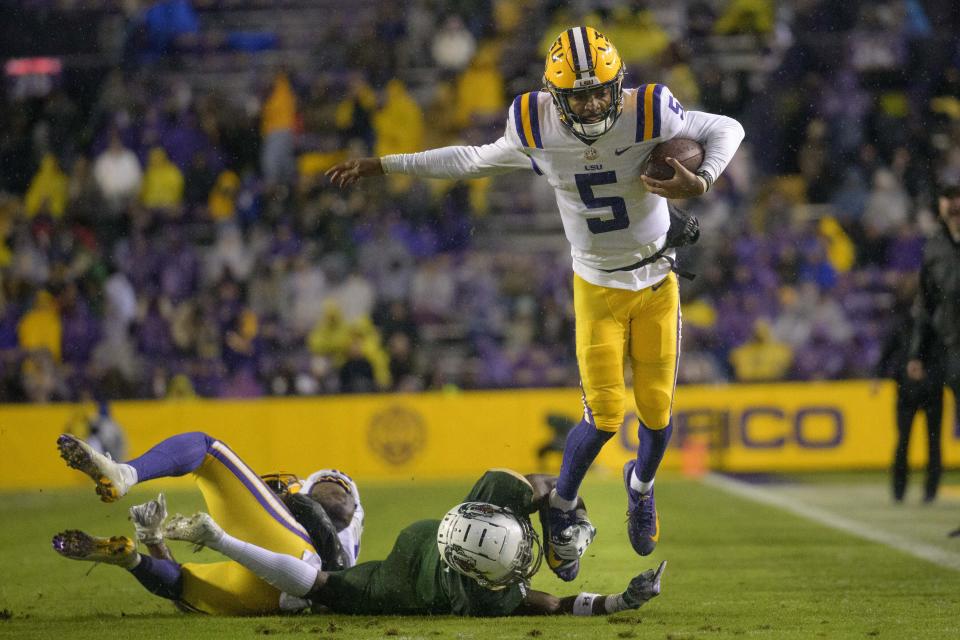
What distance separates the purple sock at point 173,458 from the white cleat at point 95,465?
14 centimetres

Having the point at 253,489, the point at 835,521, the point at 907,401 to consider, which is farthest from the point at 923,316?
the point at 253,489

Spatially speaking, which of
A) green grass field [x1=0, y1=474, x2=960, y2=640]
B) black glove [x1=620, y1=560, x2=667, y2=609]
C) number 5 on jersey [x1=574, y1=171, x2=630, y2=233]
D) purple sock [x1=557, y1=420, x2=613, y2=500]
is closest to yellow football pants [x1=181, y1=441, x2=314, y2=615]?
green grass field [x1=0, y1=474, x2=960, y2=640]

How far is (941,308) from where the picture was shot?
29.8 feet

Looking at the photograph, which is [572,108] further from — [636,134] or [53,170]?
[53,170]

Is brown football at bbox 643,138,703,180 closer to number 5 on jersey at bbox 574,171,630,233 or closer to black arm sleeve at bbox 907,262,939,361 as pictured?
number 5 on jersey at bbox 574,171,630,233

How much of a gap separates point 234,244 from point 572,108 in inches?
393

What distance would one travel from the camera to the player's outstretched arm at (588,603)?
5.49 metres

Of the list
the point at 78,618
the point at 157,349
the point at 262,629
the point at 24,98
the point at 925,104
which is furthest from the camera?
the point at 24,98

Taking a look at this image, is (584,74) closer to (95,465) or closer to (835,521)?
(95,465)

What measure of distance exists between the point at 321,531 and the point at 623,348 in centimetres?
163

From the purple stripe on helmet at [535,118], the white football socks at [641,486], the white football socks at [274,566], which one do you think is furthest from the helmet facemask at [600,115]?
the white football socks at [274,566]

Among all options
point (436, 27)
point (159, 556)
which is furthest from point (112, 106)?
point (159, 556)

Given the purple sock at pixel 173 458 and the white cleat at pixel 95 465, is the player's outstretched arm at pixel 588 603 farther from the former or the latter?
the white cleat at pixel 95 465

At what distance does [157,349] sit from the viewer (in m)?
14.7
